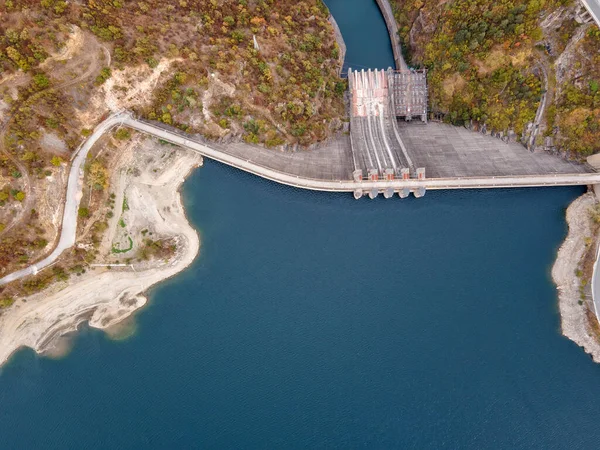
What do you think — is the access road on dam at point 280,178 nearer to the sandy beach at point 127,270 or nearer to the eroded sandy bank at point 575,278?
the sandy beach at point 127,270

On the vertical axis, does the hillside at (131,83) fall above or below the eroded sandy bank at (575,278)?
above

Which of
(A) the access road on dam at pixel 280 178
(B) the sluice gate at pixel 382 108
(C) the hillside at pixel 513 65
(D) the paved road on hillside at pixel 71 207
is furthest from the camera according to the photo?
(B) the sluice gate at pixel 382 108

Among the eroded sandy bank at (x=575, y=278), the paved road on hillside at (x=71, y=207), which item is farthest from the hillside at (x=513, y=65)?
the paved road on hillside at (x=71, y=207)

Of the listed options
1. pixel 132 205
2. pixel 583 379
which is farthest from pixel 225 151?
pixel 583 379

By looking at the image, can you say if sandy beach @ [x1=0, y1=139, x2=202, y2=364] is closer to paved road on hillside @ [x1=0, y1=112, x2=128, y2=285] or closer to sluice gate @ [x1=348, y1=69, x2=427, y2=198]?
paved road on hillside @ [x1=0, y1=112, x2=128, y2=285]

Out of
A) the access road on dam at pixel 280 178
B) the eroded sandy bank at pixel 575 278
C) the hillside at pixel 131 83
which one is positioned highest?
the hillside at pixel 131 83

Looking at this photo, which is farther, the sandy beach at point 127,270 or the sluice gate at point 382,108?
the sluice gate at point 382,108

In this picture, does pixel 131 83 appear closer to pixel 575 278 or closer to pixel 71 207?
pixel 71 207
